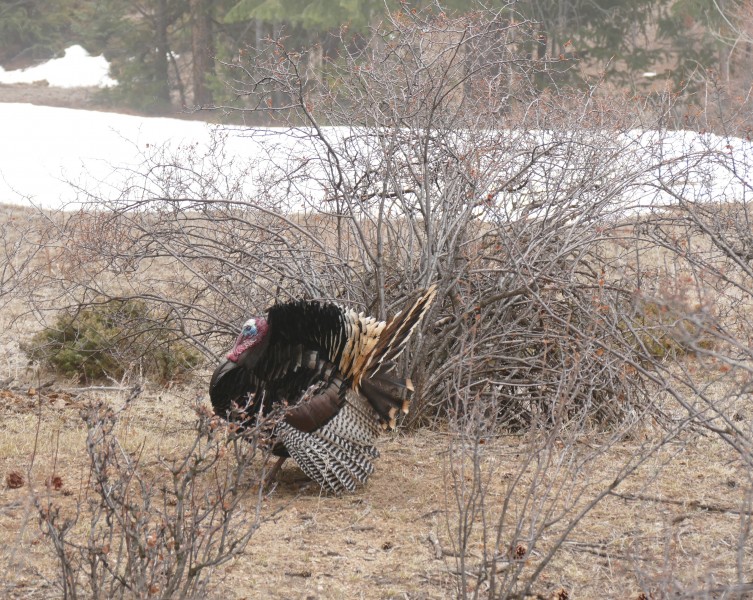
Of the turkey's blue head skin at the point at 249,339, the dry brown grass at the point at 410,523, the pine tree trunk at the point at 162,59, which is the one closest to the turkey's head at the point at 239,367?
the turkey's blue head skin at the point at 249,339

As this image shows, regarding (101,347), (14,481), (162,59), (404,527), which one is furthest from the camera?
(162,59)

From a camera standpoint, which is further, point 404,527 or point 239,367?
point 239,367

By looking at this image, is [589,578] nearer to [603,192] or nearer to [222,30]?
[603,192]

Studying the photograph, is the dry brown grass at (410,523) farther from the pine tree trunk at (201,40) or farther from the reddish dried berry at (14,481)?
the pine tree trunk at (201,40)

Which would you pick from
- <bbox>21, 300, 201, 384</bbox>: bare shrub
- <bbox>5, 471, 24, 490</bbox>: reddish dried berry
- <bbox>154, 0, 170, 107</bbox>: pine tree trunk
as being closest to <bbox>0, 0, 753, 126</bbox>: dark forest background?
<bbox>154, 0, 170, 107</bbox>: pine tree trunk

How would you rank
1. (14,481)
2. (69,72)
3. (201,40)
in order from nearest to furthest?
(14,481), (201,40), (69,72)

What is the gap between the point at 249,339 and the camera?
5.27 meters

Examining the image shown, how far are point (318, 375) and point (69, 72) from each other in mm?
28161

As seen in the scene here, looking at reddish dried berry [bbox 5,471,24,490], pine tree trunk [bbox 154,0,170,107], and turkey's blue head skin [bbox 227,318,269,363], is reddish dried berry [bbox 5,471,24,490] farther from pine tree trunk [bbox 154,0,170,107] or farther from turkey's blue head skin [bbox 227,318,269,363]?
pine tree trunk [bbox 154,0,170,107]

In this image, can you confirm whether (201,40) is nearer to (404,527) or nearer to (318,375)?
(318,375)

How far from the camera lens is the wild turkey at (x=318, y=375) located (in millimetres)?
5125

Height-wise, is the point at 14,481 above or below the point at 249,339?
below

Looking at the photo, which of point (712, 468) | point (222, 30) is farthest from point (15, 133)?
point (712, 468)

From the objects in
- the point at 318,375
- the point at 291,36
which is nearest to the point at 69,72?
the point at 291,36
